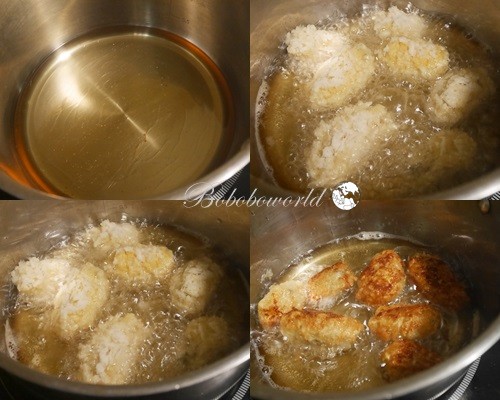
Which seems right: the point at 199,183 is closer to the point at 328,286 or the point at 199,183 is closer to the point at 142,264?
the point at 142,264

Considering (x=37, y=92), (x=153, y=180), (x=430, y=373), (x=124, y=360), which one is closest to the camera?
(x=430, y=373)

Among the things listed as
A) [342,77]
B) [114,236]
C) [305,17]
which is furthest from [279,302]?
[305,17]

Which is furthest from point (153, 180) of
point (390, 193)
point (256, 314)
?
point (390, 193)

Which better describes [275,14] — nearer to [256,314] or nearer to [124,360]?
[256,314]

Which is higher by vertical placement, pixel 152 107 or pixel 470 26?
pixel 470 26

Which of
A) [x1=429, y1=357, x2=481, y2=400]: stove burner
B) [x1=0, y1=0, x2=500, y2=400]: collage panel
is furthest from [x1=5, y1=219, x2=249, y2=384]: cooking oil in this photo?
[x1=429, y1=357, x2=481, y2=400]: stove burner

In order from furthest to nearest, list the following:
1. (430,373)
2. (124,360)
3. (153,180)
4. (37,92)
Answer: (37,92) → (153,180) → (124,360) → (430,373)

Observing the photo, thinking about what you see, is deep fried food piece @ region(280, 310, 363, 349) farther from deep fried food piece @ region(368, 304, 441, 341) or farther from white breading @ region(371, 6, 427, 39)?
white breading @ region(371, 6, 427, 39)
